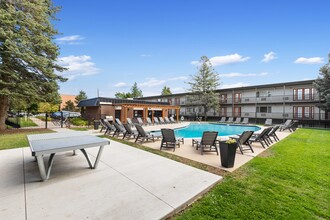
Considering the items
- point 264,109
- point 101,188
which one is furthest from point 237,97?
point 101,188

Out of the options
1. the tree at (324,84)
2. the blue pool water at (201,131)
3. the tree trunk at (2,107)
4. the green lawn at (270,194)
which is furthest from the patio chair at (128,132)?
the tree at (324,84)

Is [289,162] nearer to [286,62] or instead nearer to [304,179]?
[304,179]

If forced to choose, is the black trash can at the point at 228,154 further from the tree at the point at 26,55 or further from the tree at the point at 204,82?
the tree at the point at 204,82

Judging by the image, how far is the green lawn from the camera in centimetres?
287

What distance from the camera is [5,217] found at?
8.71 ft

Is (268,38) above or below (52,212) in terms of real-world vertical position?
above

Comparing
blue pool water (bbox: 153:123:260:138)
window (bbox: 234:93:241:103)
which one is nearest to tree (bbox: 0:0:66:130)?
blue pool water (bbox: 153:123:260:138)

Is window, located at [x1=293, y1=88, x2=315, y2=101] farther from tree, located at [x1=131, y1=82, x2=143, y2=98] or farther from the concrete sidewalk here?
tree, located at [x1=131, y1=82, x2=143, y2=98]

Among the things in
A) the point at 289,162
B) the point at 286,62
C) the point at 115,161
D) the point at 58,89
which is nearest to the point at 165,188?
the point at 115,161

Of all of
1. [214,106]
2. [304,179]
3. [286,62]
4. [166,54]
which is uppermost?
[166,54]

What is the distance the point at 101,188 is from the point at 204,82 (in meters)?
28.0

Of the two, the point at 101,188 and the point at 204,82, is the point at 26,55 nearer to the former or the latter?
the point at 101,188

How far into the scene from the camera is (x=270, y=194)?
350 centimetres

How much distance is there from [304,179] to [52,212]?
5574 mm
